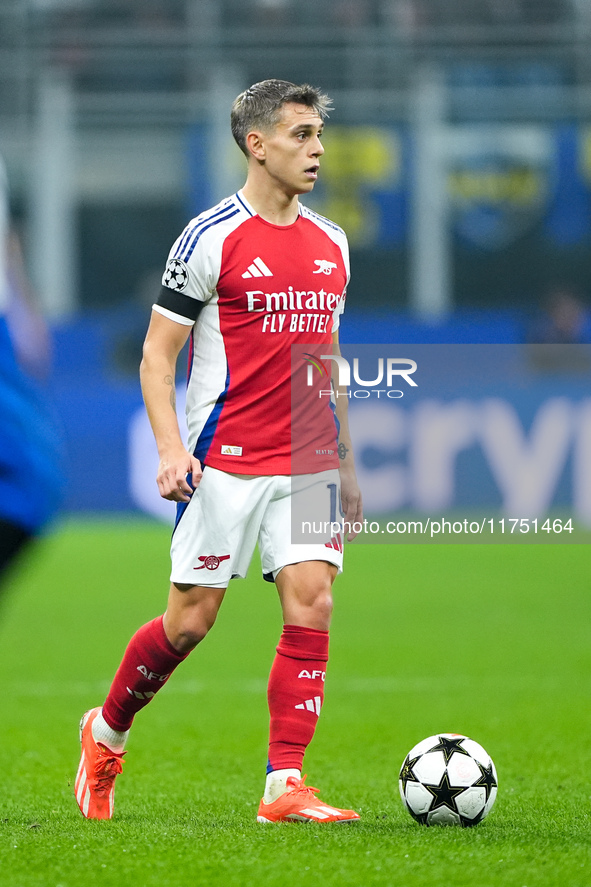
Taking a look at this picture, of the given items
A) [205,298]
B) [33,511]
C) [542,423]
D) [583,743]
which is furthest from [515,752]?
[542,423]

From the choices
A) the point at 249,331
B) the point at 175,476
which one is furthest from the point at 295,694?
the point at 249,331

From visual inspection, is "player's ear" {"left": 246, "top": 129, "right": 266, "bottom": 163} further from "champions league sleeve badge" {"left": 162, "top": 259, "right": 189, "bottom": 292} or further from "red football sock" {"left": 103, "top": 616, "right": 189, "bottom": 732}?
"red football sock" {"left": 103, "top": 616, "right": 189, "bottom": 732}

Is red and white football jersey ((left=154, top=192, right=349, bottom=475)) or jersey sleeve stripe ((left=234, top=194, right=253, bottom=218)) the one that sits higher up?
jersey sleeve stripe ((left=234, top=194, right=253, bottom=218))

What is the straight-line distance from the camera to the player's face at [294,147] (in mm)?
3801

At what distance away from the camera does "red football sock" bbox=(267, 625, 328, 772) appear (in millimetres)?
3795

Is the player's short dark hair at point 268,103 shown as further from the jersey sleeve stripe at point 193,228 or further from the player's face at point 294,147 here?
the jersey sleeve stripe at point 193,228

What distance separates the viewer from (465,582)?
1084cm

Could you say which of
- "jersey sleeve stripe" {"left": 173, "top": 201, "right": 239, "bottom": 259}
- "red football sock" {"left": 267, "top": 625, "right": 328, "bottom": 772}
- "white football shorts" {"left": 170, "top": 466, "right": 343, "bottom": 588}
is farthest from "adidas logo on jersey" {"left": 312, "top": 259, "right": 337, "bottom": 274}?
"red football sock" {"left": 267, "top": 625, "right": 328, "bottom": 772}

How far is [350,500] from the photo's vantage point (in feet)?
13.1

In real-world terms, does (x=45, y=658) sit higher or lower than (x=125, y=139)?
lower

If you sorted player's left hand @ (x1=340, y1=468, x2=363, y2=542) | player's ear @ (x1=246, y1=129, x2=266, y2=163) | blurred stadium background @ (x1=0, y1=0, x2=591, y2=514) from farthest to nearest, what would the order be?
1. blurred stadium background @ (x1=0, y1=0, x2=591, y2=514)
2. player's left hand @ (x1=340, y1=468, x2=363, y2=542)
3. player's ear @ (x1=246, y1=129, x2=266, y2=163)

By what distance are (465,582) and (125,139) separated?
9467 millimetres

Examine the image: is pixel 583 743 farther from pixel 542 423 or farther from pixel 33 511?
pixel 542 423

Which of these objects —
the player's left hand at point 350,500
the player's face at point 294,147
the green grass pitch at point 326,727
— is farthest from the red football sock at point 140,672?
the player's face at point 294,147
